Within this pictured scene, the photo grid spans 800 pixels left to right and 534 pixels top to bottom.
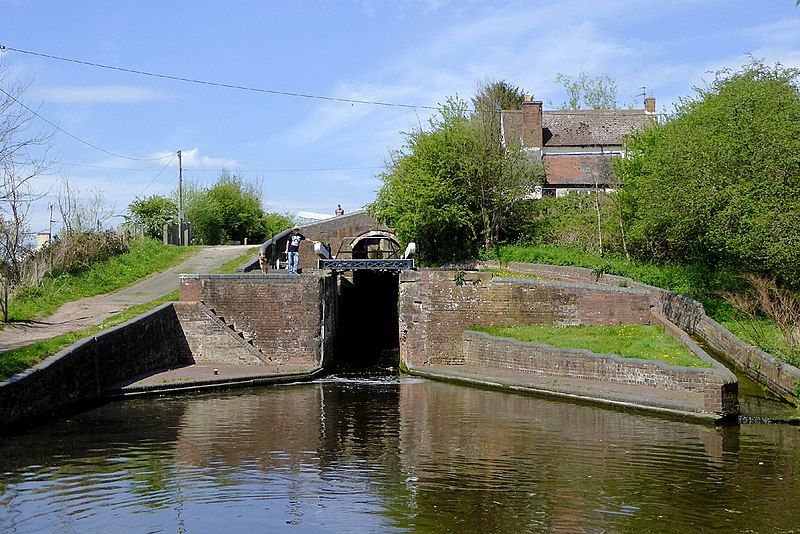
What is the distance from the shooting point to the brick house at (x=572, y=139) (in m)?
42.4

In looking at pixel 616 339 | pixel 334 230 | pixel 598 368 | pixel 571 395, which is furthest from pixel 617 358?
pixel 334 230

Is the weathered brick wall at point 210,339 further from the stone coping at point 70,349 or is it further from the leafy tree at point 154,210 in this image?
the leafy tree at point 154,210

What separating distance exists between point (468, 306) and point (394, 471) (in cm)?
1326

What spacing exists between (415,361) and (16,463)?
1418 centimetres

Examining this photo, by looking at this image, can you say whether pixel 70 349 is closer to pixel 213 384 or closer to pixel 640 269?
pixel 213 384

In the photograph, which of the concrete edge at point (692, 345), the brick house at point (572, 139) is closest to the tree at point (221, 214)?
the brick house at point (572, 139)

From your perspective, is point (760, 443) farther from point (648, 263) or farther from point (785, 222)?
point (648, 263)

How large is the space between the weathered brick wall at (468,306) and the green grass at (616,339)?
0.41 meters

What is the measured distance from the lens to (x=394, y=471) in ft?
41.7

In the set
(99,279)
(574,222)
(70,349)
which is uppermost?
(574,222)

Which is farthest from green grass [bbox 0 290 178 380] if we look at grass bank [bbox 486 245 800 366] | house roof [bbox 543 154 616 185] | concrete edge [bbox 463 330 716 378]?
house roof [bbox 543 154 616 185]

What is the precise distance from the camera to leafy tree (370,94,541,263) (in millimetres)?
34062

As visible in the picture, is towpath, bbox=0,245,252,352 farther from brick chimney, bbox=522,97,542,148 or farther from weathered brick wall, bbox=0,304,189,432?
brick chimney, bbox=522,97,542,148

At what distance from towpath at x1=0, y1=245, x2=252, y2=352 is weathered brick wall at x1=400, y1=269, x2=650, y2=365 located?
8.06 m
